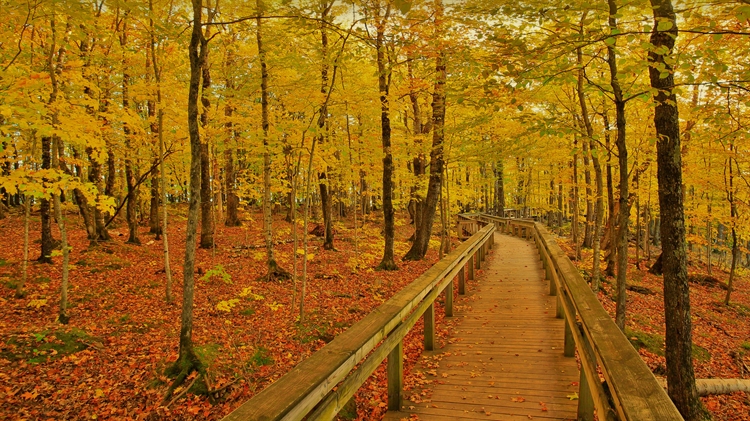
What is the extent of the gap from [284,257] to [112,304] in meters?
5.70

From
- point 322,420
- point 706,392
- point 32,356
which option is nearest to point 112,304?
point 32,356

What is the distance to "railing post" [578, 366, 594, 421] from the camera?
11.0ft

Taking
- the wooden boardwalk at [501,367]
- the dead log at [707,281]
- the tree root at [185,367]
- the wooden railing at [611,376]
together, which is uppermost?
the wooden railing at [611,376]

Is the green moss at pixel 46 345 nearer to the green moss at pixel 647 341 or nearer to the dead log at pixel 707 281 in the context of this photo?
the green moss at pixel 647 341

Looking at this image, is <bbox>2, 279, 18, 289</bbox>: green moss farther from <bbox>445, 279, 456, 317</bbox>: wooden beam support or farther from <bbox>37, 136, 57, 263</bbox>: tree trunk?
<bbox>445, 279, 456, 317</bbox>: wooden beam support

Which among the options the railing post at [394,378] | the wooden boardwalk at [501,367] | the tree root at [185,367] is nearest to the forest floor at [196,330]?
the tree root at [185,367]

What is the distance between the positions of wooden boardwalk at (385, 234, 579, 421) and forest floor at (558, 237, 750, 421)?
2955 mm

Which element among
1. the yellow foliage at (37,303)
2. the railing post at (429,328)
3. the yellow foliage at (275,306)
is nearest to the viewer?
the railing post at (429,328)

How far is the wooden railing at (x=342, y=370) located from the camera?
214cm

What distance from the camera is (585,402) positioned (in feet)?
11.1

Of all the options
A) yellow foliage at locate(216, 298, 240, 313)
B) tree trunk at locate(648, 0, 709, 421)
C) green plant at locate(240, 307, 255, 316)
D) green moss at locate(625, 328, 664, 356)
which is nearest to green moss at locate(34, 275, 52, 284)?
yellow foliage at locate(216, 298, 240, 313)

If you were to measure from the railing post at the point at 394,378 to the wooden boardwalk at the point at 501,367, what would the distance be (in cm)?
11

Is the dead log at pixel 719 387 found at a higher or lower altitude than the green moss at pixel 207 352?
lower

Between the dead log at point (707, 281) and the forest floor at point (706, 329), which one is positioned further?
the dead log at point (707, 281)
